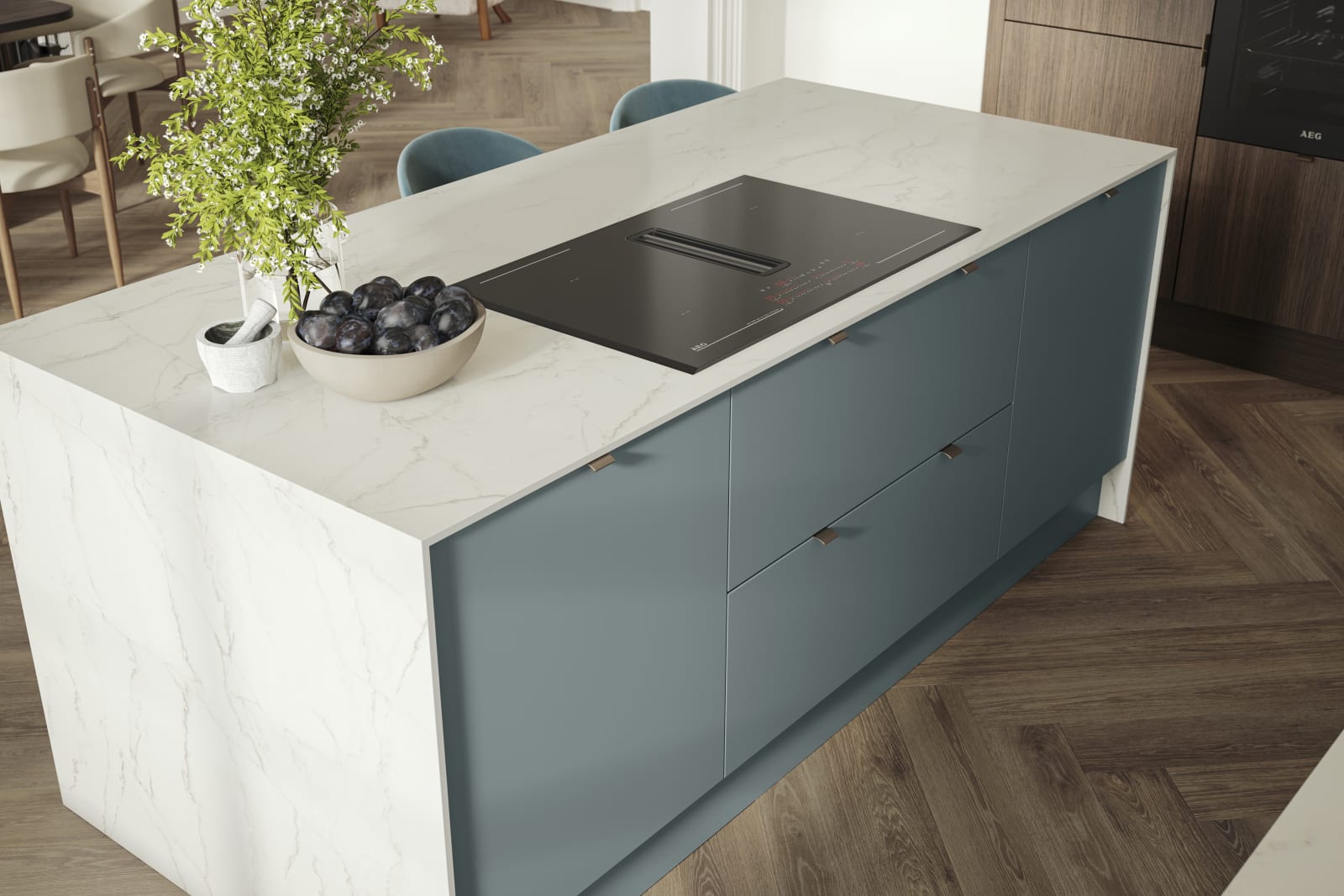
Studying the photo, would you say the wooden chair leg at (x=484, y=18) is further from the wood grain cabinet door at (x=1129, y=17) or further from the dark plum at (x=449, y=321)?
the dark plum at (x=449, y=321)

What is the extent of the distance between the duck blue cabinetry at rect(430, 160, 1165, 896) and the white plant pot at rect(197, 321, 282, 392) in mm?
439

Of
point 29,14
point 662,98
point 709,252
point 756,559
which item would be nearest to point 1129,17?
point 662,98

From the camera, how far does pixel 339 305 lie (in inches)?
71.4

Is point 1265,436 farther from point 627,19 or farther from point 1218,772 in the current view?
point 627,19

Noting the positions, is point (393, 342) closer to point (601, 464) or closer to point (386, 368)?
point (386, 368)

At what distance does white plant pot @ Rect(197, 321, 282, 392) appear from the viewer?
5.90ft

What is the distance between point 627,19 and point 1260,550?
6.13m

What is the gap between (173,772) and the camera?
2.06 meters

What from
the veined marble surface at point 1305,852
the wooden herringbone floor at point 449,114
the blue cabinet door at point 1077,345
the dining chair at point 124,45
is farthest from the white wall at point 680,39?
the veined marble surface at point 1305,852

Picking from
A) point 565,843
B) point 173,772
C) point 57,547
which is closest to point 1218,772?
point 565,843

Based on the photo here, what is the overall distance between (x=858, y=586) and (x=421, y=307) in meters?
0.98

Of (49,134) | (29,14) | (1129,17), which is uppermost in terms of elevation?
(1129,17)

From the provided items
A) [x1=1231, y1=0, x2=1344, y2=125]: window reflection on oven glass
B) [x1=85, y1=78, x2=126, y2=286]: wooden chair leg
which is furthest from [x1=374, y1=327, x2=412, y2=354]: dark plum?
[x1=85, y1=78, x2=126, y2=286]: wooden chair leg

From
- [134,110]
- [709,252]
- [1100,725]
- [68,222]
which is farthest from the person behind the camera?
[134,110]
